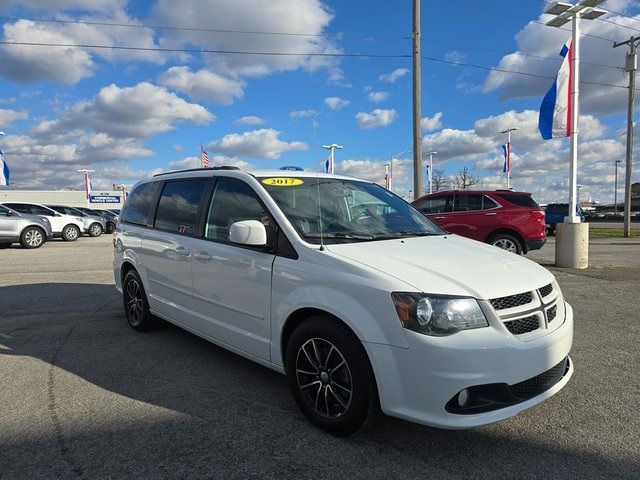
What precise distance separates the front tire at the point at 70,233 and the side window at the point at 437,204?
1696 cm

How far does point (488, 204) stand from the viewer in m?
11.2

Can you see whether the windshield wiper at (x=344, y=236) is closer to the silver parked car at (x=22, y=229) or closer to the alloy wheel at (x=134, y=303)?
the alloy wheel at (x=134, y=303)

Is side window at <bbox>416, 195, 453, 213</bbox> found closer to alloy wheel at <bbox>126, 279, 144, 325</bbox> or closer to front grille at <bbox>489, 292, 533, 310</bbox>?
alloy wheel at <bbox>126, 279, 144, 325</bbox>

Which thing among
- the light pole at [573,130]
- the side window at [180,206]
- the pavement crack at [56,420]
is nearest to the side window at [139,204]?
the side window at [180,206]

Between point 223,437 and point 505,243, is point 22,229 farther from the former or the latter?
point 223,437

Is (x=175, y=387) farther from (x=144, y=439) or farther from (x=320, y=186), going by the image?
(x=320, y=186)

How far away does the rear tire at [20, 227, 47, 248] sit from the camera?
16.7 m

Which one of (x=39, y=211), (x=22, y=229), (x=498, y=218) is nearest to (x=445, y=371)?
(x=498, y=218)

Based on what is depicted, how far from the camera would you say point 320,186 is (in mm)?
4055

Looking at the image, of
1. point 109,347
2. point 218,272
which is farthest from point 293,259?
point 109,347

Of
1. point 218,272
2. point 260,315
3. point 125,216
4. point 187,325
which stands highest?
point 125,216

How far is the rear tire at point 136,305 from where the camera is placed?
5289 mm

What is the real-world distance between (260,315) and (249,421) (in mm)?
747

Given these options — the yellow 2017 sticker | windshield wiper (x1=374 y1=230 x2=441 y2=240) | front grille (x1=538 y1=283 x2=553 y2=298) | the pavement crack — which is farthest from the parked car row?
front grille (x1=538 y1=283 x2=553 y2=298)
